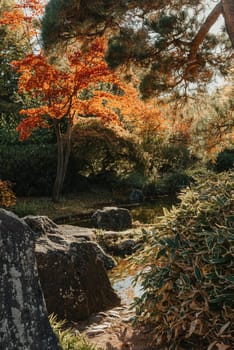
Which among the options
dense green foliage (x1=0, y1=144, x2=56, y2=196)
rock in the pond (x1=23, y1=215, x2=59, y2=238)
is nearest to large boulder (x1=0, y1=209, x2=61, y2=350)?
→ rock in the pond (x1=23, y1=215, x2=59, y2=238)

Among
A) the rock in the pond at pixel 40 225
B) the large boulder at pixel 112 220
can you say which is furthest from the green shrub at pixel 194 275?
the large boulder at pixel 112 220

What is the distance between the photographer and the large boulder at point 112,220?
8.66m

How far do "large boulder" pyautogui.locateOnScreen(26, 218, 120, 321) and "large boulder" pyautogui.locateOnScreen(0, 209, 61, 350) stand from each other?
79.3 inches

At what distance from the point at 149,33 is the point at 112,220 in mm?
4246

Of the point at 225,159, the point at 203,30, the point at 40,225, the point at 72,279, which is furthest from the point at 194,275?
the point at 225,159

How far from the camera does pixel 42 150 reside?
14.9 m

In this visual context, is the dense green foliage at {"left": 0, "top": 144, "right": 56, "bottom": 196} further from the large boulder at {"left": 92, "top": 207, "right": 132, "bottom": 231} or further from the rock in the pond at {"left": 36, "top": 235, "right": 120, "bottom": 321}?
the rock in the pond at {"left": 36, "top": 235, "right": 120, "bottom": 321}

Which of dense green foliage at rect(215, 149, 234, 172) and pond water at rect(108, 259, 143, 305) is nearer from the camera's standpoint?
pond water at rect(108, 259, 143, 305)

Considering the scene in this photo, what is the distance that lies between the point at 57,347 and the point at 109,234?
5.24 metres

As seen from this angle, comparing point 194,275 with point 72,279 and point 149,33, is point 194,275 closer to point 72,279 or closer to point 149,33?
point 72,279

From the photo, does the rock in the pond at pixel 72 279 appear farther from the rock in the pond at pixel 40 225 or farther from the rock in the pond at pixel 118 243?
the rock in the pond at pixel 118 243

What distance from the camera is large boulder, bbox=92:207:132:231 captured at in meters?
8.66

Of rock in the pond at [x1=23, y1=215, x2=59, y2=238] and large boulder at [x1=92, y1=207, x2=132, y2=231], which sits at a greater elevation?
rock in the pond at [x1=23, y1=215, x2=59, y2=238]

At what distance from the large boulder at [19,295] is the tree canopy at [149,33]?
4.58 metres
